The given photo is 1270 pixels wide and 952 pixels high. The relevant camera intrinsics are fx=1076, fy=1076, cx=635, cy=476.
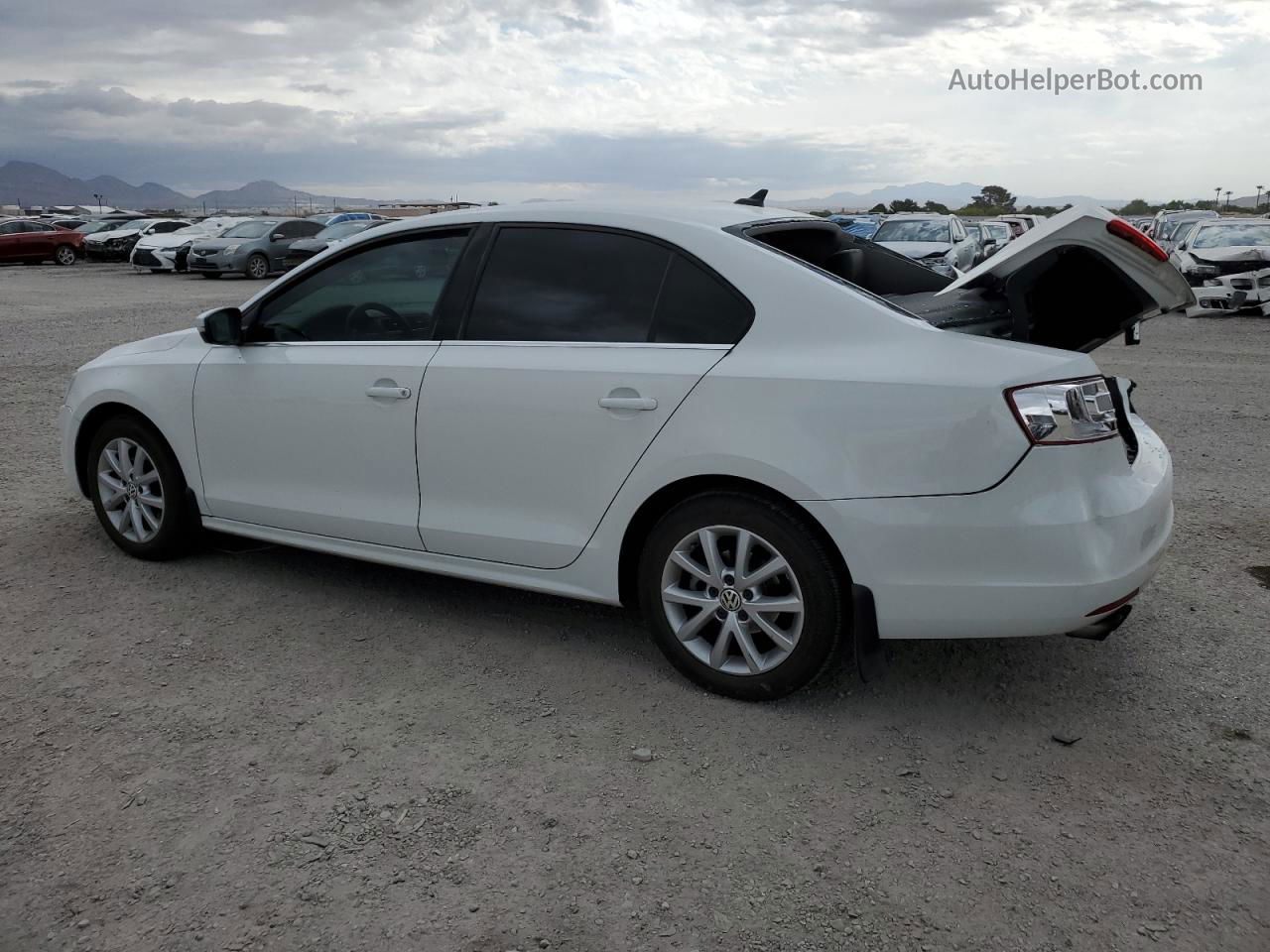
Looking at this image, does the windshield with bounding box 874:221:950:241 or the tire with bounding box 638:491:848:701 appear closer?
the tire with bounding box 638:491:848:701

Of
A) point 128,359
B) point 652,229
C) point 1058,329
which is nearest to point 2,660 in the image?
point 128,359

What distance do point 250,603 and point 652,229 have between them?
94.0 inches

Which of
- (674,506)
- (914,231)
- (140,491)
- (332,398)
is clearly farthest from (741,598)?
(914,231)

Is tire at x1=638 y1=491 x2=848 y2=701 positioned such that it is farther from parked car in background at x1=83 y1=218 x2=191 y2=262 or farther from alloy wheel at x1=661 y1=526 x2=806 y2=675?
parked car in background at x1=83 y1=218 x2=191 y2=262

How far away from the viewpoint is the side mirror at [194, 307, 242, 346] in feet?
15.1

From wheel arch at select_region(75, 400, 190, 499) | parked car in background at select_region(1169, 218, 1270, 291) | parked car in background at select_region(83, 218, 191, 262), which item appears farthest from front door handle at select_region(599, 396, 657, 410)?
parked car in background at select_region(83, 218, 191, 262)

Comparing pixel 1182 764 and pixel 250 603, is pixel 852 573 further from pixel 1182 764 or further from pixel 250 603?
pixel 250 603

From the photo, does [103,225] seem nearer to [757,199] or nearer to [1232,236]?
[1232,236]

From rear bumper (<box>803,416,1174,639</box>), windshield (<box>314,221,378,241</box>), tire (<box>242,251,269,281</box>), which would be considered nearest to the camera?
rear bumper (<box>803,416,1174,639</box>)

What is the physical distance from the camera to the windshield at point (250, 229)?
26.9 m

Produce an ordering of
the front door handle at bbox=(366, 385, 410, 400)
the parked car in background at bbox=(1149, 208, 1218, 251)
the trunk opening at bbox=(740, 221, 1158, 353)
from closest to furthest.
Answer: the trunk opening at bbox=(740, 221, 1158, 353) < the front door handle at bbox=(366, 385, 410, 400) < the parked car in background at bbox=(1149, 208, 1218, 251)

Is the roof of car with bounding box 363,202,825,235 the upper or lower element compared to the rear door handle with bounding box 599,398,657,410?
upper

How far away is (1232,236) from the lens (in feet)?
60.8

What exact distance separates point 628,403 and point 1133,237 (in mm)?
1715
